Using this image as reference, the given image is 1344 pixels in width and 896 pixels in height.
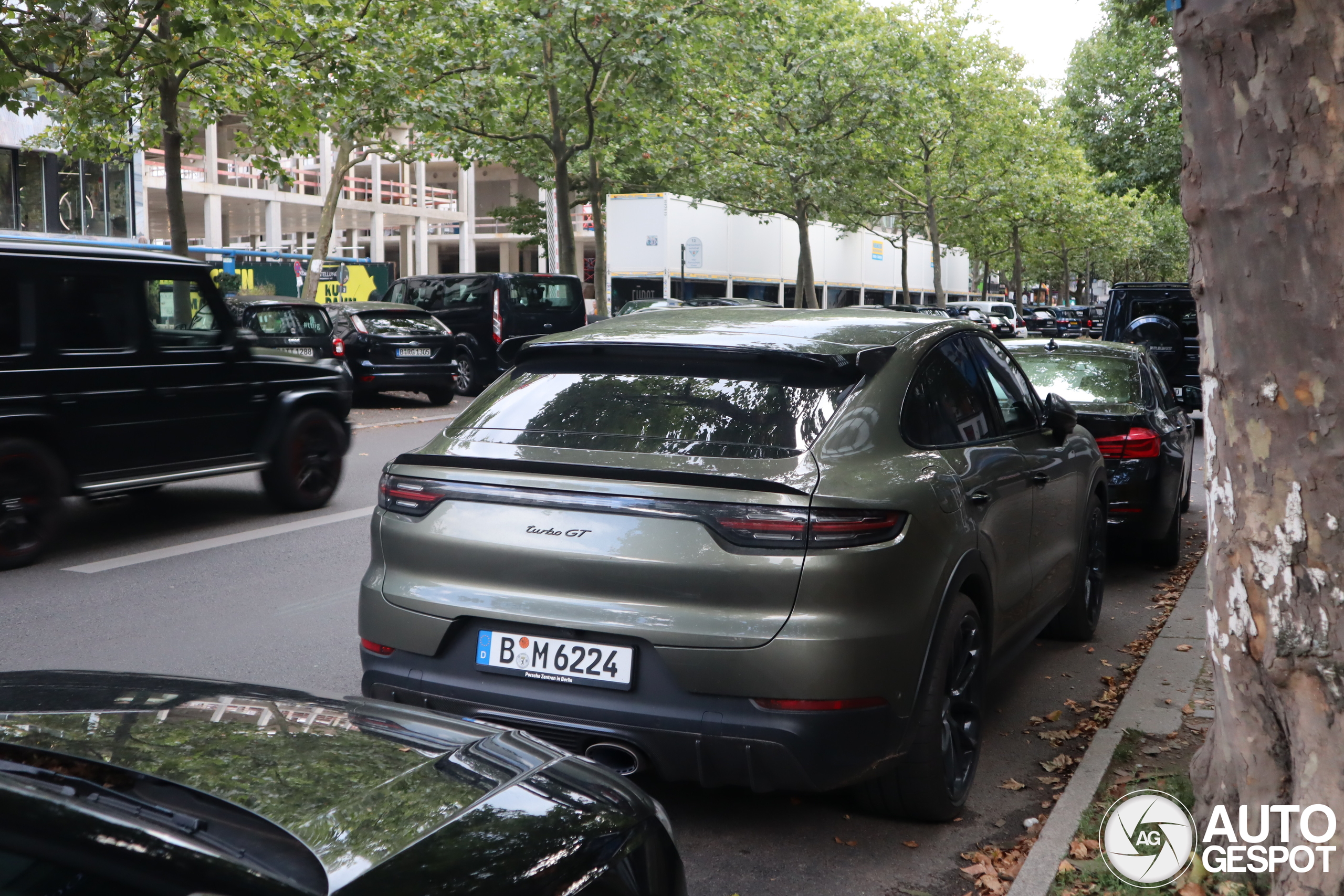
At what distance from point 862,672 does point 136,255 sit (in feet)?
21.8

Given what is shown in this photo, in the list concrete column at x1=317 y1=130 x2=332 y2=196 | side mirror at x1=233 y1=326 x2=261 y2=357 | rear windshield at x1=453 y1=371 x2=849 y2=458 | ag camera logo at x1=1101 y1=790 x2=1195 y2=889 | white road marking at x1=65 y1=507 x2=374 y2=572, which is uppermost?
concrete column at x1=317 y1=130 x2=332 y2=196

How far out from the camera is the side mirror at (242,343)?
30.5ft

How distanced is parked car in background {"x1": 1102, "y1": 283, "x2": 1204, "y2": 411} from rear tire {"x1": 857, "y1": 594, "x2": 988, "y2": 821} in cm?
1479

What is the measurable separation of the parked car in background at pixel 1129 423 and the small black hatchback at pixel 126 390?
5.51m

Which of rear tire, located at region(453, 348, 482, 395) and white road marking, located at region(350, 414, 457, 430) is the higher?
rear tire, located at region(453, 348, 482, 395)

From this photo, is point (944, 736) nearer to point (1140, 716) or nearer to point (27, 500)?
point (1140, 716)

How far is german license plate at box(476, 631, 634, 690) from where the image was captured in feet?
11.9

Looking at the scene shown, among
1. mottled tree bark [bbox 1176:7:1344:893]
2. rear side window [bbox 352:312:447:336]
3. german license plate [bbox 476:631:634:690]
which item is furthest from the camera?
rear side window [bbox 352:312:447:336]

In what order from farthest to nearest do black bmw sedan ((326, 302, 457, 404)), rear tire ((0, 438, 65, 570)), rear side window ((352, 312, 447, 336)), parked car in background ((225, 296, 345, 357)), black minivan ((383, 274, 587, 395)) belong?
black minivan ((383, 274, 587, 395)), rear side window ((352, 312, 447, 336)), black bmw sedan ((326, 302, 457, 404)), parked car in background ((225, 296, 345, 357)), rear tire ((0, 438, 65, 570))

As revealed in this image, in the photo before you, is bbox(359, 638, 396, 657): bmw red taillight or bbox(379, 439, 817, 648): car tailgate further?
bbox(359, 638, 396, 657): bmw red taillight

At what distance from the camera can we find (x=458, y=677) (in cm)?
384

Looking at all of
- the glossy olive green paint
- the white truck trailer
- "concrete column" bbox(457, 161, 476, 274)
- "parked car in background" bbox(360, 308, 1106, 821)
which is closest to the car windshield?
"parked car in background" bbox(360, 308, 1106, 821)

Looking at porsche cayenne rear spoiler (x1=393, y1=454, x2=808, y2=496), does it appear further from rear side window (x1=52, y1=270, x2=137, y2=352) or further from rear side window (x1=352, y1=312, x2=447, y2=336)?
rear side window (x1=352, y1=312, x2=447, y2=336)

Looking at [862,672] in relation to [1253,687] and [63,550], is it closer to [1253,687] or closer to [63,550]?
[1253,687]
